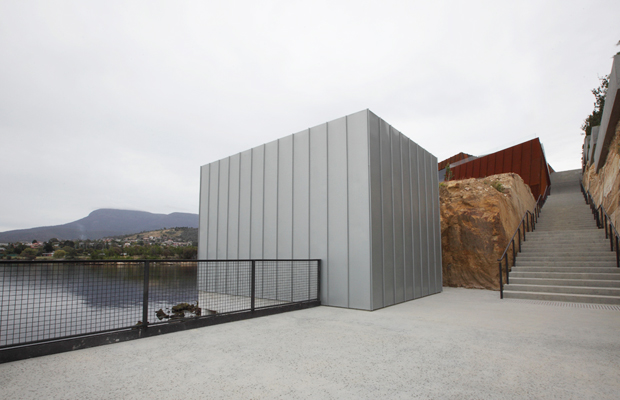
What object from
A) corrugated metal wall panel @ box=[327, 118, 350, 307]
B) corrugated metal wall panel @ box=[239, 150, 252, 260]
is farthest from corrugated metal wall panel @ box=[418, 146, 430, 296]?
corrugated metal wall panel @ box=[239, 150, 252, 260]

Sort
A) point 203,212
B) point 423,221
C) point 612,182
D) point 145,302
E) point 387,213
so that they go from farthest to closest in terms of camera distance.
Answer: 1. point 203,212
2. point 612,182
3. point 423,221
4. point 387,213
5. point 145,302

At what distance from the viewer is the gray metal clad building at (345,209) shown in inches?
270

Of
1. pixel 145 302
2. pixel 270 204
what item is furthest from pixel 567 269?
pixel 145 302

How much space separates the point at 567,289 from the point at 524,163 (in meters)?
17.1

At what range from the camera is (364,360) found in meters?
3.34

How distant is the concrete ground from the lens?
253 cm

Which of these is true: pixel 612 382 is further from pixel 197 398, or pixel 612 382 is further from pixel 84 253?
pixel 84 253

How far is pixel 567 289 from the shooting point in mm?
8000

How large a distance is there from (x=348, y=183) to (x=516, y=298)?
5802mm

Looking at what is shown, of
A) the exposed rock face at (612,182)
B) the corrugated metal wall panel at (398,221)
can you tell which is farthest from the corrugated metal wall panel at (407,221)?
the exposed rock face at (612,182)

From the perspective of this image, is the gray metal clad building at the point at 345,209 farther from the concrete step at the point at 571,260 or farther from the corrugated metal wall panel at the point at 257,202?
the concrete step at the point at 571,260

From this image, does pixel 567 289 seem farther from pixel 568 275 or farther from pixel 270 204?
pixel 270 204

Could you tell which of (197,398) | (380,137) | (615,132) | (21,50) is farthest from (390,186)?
(21,50)

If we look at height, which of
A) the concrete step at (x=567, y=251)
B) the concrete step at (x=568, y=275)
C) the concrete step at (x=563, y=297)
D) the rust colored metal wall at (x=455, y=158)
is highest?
the rust colored metal wall at (x=455, y=158)
